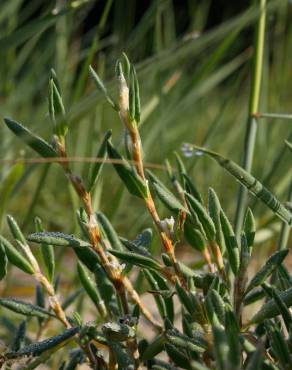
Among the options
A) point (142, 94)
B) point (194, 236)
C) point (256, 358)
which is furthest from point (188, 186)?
point (142, 94)

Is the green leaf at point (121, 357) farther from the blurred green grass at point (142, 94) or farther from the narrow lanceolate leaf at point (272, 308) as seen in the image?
the blurred green grass at point (142, 94)

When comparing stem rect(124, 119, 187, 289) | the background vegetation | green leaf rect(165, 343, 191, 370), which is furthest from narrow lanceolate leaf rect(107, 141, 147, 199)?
the background vegetation

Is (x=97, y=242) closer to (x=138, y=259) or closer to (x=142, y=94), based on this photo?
(x=138, y=259)

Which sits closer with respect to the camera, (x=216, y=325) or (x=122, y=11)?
(x=216, y=325)

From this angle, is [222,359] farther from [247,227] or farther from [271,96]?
[271,96]

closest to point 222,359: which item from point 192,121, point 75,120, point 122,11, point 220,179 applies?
point 75,120

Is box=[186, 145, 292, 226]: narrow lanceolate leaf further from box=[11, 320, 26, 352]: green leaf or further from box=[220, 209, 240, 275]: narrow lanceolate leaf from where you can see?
box=[11, 320, 26, 352]: green leaf

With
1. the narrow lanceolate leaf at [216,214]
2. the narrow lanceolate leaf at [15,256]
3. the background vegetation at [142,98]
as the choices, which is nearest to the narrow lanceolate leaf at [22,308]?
the narrow lanceolate leaf at [15,256]
